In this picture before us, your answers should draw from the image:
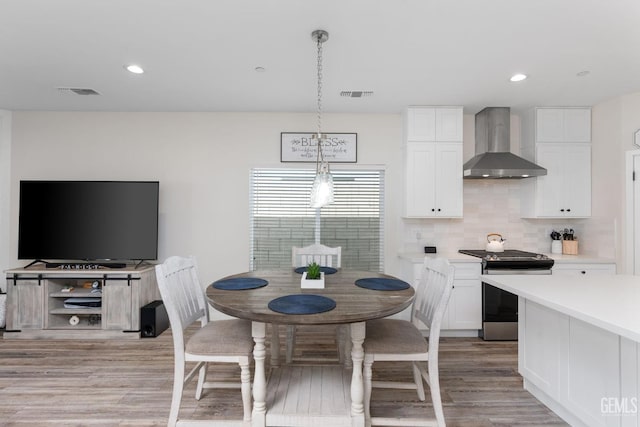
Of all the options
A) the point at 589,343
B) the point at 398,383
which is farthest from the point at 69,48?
the point at 589,343

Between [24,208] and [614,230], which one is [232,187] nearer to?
[24,208]

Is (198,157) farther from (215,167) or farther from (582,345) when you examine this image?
(582,345)

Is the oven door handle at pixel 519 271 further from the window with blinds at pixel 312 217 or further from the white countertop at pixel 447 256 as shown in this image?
the window with blinds at pixel 312 217

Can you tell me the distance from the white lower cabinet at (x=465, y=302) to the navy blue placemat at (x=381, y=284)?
1.16 metres

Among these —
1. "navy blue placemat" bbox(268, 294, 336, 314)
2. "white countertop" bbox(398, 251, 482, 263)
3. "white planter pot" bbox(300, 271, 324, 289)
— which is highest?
"white countertop" bbox(398, 251, 482, 263)

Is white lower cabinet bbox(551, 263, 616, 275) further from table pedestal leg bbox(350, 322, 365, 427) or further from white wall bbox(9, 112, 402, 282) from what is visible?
table pedestal leg bbox(350, 322, 365, 427)

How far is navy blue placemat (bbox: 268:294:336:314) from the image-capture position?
5.38 ft

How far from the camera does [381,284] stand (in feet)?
7.41

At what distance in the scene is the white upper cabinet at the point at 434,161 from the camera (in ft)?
11.9

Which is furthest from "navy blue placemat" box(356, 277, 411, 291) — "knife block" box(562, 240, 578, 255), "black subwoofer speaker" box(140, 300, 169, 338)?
"knife block" box(562, 240, 578, 255)

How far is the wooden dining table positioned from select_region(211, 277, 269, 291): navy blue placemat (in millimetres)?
55

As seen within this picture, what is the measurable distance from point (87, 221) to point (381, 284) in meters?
3.32

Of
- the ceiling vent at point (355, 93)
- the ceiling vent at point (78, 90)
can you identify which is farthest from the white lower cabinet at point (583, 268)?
the ceiling vent at point (78, 90)

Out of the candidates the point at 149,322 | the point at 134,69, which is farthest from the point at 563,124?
the point at 149,322
